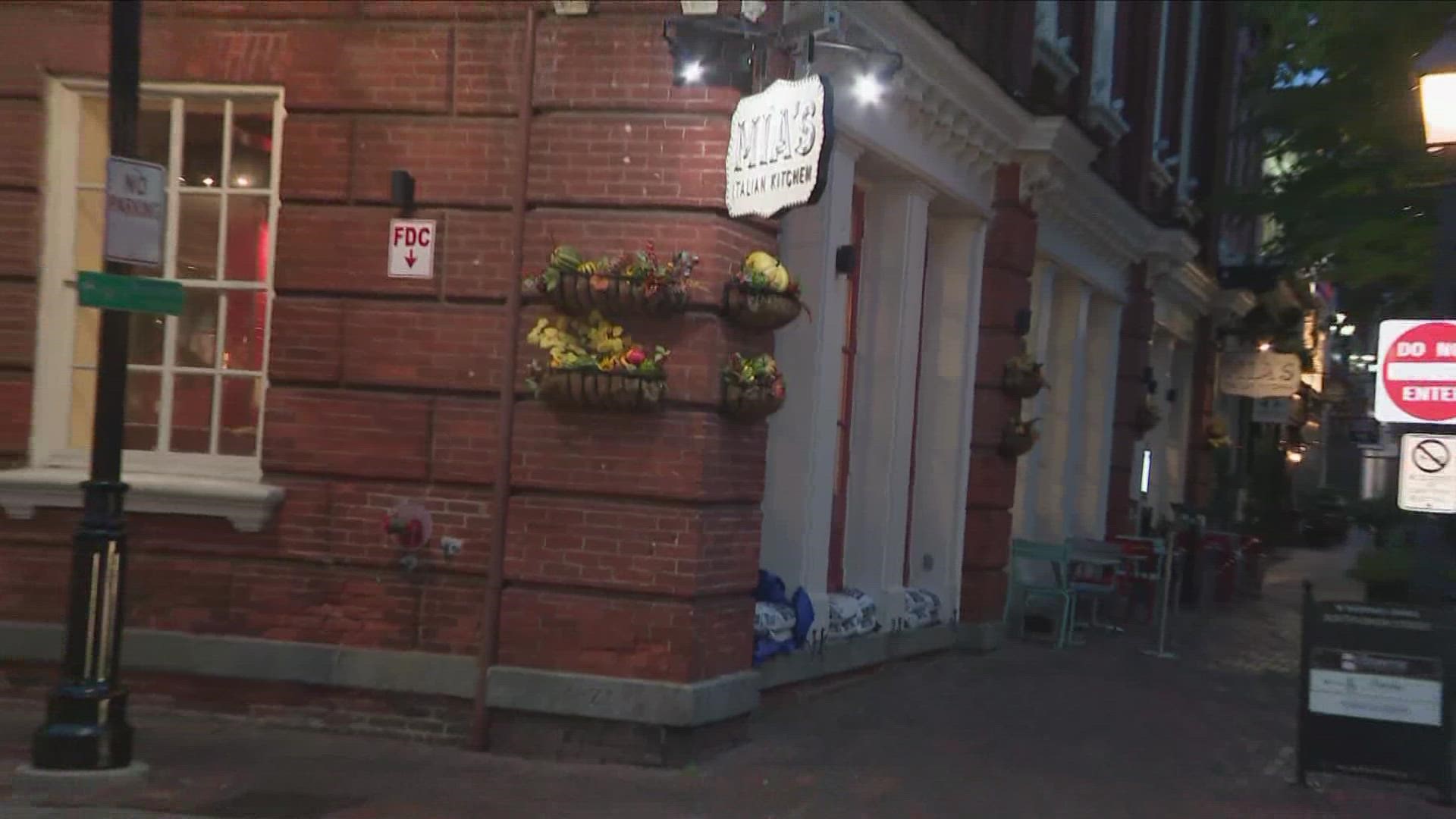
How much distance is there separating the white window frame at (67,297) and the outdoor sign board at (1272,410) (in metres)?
18.7

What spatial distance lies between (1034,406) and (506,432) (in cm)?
806

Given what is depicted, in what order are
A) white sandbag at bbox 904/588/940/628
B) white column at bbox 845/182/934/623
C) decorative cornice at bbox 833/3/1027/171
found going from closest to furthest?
decorative cornice at bbox 833/3/1027/171 → white column at bbox 845/182/934/623 → white sandbag at bbox 904/588/940/628

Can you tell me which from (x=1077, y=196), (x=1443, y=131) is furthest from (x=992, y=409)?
(x=1443, y=131)

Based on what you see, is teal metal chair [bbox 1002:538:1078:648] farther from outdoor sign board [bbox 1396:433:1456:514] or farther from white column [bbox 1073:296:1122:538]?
outdoor sign board [bbox 1396:433:1456:514]

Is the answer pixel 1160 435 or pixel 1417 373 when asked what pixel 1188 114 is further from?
pixel 1417 373

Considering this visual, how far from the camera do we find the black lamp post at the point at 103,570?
7.20 meters

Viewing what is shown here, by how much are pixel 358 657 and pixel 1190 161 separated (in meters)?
16.6

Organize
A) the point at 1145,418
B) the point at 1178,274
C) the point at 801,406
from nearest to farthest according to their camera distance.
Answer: the point at 801,406 < the point at 1145,418 < the point at 1178,274

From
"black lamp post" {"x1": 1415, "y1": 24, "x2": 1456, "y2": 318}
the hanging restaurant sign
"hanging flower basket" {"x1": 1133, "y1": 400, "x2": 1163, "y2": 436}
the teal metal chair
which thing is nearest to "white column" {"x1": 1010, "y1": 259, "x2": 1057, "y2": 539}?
the teal metal chair

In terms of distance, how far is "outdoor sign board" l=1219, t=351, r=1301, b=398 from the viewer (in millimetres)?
22844

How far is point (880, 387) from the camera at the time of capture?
11297 mm

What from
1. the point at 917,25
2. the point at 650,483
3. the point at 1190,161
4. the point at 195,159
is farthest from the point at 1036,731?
the point at 1190,161

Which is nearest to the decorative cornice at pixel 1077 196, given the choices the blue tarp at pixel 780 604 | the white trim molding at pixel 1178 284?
the white trim molding at pixel 1178 284

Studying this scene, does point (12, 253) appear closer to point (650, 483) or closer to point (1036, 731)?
point (650, 483)
